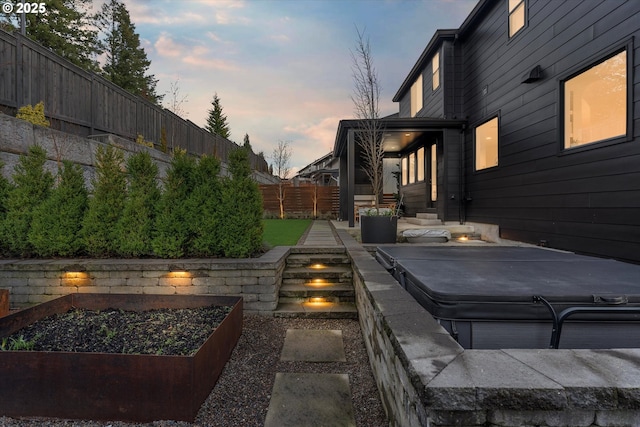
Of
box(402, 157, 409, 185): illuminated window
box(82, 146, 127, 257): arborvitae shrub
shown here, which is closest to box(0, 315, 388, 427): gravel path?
box(82, 146, 127, 257): arborvitae shrub

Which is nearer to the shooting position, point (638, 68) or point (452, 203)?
point (638, 68)

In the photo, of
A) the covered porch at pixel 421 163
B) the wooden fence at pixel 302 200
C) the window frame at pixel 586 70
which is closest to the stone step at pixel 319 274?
the covered porch at pixel 421 163

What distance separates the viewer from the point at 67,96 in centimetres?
560

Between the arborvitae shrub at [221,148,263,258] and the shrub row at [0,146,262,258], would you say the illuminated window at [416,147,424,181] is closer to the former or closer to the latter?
the arborvitae shrub at [221,148,263,258]

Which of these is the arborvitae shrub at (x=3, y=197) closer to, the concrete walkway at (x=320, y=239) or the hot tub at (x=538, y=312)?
the concrete walkway at (x=320, y=239)

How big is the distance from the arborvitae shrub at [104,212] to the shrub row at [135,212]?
1 centimetres

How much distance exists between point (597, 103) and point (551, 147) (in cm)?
83

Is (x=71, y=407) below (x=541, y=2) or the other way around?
below

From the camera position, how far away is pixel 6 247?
12.9ft

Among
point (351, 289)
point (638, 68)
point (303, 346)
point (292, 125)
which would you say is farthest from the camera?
point (292, 125)

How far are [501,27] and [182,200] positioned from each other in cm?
694

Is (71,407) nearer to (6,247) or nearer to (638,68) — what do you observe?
(6,247)

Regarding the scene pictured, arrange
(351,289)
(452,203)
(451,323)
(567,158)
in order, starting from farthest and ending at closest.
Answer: (452,203) → (567,158) → (351,289) → (451,323)

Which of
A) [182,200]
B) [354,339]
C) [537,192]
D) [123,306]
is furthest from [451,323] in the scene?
[537,192]
